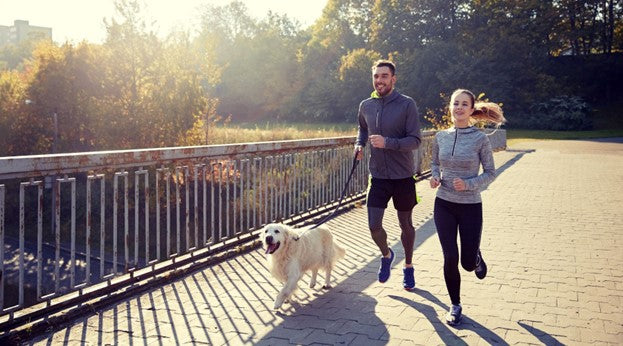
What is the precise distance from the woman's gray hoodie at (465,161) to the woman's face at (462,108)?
0.09 meters

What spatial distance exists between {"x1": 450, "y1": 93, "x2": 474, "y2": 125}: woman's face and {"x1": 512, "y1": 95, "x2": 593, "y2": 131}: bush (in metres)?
50.6

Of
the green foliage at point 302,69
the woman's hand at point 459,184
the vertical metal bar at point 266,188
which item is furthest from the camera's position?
the green foliage at point 302,69

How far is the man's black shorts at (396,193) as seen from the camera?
5.48 metres

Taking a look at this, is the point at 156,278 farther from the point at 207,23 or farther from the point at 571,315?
the point at 207,23

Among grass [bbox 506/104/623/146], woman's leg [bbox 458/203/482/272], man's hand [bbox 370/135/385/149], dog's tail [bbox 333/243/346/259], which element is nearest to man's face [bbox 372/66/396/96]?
man's hand [bbox 370/135/385/149]

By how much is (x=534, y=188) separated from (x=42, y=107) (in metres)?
17.6

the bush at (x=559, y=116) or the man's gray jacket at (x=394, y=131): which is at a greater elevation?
the bush at (x=559, y=116)

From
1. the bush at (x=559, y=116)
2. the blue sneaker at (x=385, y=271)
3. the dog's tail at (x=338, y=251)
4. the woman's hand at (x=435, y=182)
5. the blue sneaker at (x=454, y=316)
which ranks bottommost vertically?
the blue sneaker at (x=454, y=316)

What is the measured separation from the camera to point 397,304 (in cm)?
505

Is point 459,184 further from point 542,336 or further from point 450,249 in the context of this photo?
point 542,336

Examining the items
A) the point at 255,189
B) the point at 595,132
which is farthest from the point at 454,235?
the point at 595,132

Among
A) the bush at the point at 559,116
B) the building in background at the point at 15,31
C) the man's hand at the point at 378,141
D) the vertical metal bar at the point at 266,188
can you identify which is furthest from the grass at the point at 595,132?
the building in background at the point at 15,31

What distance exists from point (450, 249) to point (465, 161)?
721mm

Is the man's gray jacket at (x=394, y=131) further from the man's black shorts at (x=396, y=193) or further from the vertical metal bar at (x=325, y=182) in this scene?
the vertical metal bar at (x=325, y=182)
